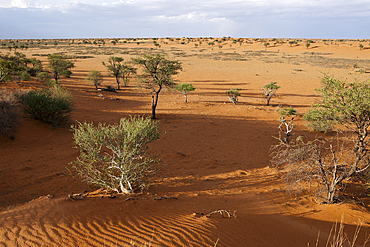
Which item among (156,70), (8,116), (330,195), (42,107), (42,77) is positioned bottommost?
(330,195)

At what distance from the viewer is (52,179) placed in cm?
755

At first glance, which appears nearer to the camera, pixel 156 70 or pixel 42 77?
pixel 156 70

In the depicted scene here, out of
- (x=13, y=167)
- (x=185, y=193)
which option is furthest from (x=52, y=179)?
(x=185, y=193)

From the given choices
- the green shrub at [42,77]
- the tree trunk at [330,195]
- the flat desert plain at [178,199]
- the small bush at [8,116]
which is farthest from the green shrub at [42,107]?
the green shrub at [42,77]

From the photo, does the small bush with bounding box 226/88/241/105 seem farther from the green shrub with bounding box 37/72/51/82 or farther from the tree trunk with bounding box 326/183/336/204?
the green shrub with bounding box 37/72/51/82

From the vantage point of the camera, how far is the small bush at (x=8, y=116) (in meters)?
10.3

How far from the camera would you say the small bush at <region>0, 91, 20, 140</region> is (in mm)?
10281

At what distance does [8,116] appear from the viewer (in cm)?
1071

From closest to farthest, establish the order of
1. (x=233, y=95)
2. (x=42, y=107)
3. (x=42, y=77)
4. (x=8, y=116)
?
(x=8, y=116), (x=42, y=107), (x=233, y=95), (x=42, y=77)

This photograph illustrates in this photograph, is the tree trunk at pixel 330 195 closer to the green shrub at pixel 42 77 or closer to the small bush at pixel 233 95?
the small bush at pixel 233 95

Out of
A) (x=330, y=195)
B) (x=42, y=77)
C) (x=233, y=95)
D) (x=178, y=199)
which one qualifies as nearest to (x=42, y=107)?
(x=178, y=199)

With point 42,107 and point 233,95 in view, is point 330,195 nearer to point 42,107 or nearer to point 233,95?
point 42,107

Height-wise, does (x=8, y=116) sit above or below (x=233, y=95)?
below

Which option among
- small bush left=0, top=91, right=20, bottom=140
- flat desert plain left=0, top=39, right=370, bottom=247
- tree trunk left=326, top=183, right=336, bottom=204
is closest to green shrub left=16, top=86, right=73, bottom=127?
flat desert plain left=0, top=39, right=370, bottom=247
